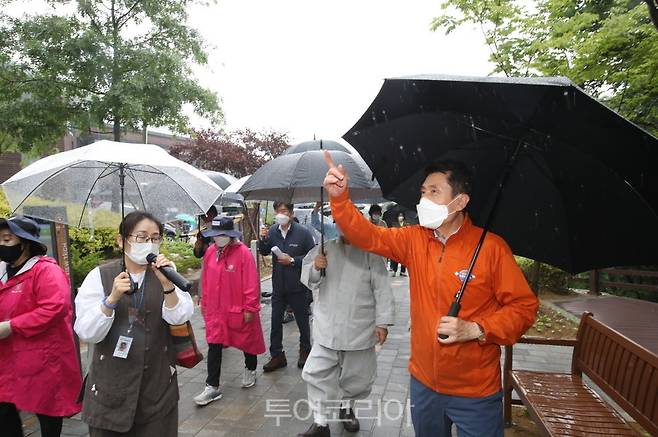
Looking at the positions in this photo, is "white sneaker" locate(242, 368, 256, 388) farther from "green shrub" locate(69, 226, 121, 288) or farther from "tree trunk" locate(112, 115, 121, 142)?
"tree trunk" locate(112, 115, 121, 142)

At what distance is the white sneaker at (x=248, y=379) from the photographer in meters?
4.89

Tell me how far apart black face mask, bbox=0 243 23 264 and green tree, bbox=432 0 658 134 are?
7.24 meters

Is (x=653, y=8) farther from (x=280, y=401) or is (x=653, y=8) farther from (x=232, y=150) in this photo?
(x=232, y=150)

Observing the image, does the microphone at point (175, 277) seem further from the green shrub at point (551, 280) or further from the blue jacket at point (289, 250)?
the green shrub at point (551, 280)

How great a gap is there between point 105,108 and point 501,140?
9.52 m

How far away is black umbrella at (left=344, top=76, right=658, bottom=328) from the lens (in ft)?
6.29

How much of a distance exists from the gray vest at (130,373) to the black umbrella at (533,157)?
1.60 m

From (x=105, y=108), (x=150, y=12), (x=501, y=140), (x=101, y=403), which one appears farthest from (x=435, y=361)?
(x=150, y=12)

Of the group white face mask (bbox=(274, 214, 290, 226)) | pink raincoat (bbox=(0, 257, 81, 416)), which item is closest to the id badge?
pink raincoat (bbox=(0, 257, 81, 416))

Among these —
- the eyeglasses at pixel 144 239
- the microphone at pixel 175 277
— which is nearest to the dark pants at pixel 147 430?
the microphone at pixel 175 277

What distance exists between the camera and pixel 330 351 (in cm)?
360

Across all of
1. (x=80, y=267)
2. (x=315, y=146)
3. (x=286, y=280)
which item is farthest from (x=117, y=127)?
(x=315, y=146)

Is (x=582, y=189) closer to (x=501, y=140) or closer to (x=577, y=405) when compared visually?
(x=501, y=140)

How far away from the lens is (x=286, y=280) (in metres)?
5.68
